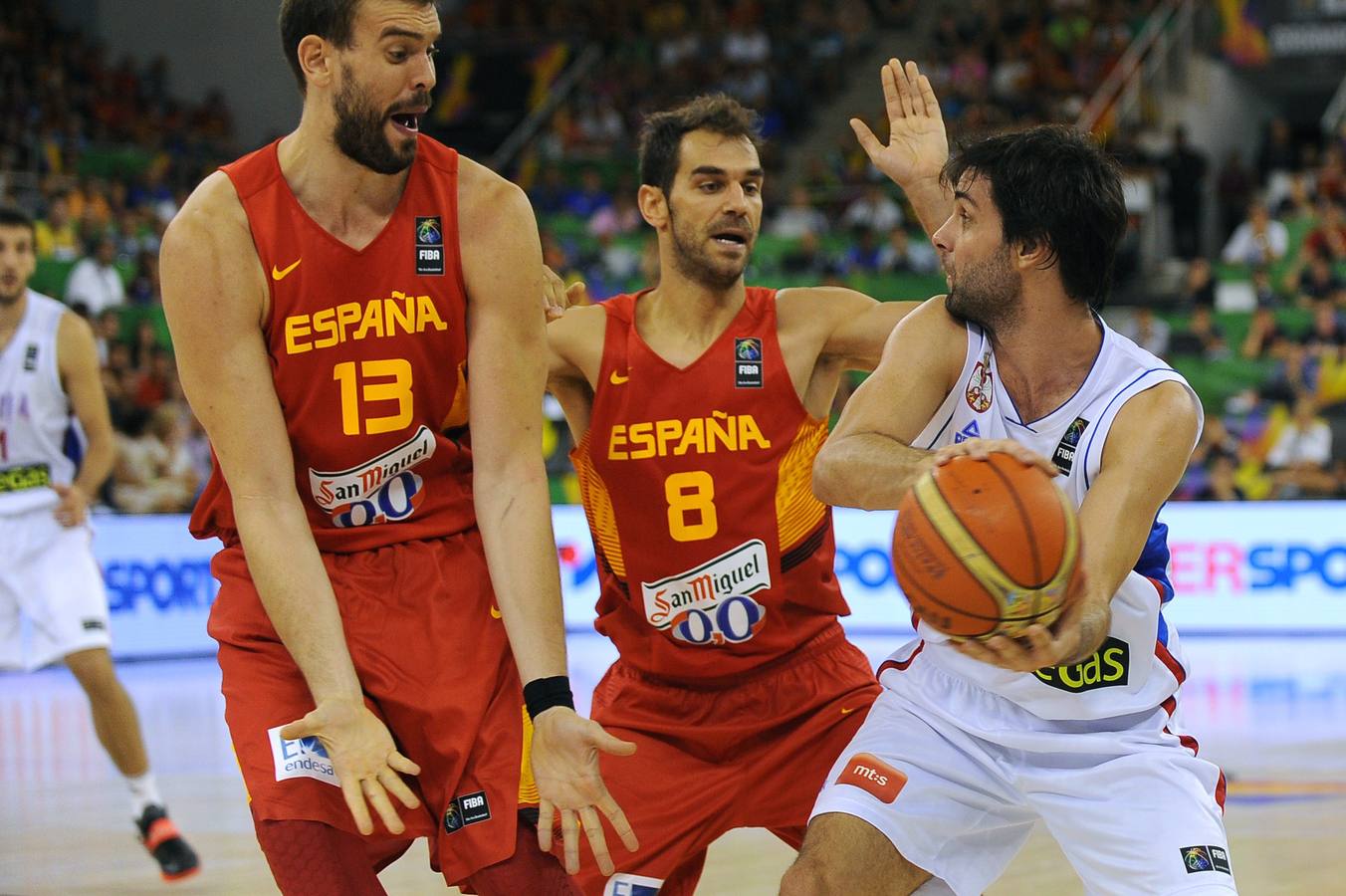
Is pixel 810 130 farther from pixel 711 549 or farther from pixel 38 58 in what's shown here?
pixel 711 549

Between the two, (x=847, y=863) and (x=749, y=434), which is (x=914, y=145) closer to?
(x=749, y=434)

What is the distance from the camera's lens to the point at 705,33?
22672 mm

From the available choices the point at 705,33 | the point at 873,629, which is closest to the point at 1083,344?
the point at 873,629

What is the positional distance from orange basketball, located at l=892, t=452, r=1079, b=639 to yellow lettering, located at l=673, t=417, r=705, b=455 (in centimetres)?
137

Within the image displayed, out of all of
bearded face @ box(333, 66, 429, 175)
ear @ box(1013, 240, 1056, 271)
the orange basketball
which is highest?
bearded face @ box(333, 66, 429, 175)

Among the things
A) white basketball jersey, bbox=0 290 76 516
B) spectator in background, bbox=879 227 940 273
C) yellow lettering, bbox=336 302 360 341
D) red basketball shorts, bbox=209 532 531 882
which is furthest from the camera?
spectator in background, bbox=879 227 940 273

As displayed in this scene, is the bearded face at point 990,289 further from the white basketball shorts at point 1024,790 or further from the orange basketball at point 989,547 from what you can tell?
the white basketball shorts at point 1024,790

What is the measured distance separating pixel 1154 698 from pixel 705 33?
20.1m

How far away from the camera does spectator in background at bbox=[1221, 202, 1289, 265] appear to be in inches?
627

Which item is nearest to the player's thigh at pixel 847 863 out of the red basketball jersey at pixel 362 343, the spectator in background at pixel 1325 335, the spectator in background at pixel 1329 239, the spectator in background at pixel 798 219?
the red basketball jersey at pixel 362 343

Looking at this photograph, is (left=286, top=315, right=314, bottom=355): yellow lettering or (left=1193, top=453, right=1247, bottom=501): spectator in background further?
(left=1193, top=453, right=1247, bottom=501): spectator in background

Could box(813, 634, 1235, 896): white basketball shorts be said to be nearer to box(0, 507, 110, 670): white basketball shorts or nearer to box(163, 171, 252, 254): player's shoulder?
box(163, 171, 252, 254): player's shoulder

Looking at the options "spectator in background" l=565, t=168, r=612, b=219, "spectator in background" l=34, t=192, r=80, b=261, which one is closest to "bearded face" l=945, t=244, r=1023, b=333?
"spectator in background" l=34, t=192, r=80, b=261

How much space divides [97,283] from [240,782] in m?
8.90
